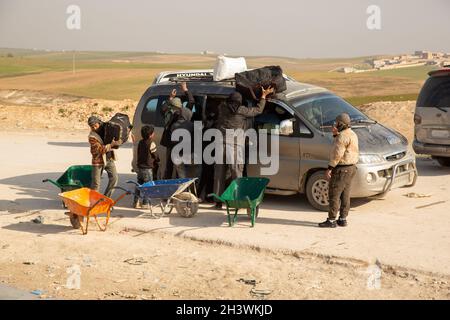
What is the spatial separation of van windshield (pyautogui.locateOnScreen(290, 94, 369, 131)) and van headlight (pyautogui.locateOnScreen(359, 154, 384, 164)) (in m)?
0.78

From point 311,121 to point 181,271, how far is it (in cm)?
402

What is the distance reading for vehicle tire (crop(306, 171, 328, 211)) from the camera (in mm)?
11164

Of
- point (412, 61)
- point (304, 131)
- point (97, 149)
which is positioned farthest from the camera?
point (412, 61)

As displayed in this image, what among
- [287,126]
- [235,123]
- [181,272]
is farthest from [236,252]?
[287,126]

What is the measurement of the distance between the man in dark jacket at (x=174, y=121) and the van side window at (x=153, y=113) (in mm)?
384

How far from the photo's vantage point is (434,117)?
1426 centimetres

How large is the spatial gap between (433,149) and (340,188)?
4991 mm

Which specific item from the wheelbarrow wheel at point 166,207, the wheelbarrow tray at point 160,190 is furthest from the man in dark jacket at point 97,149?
the wheelbarrow wheel at point 166,207

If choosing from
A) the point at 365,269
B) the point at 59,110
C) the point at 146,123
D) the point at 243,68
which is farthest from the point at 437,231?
the point at 59,110

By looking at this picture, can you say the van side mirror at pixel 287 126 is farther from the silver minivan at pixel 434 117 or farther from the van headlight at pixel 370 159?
the silver minivan at pixel 434 117

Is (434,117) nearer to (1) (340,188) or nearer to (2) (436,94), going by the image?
(2) (436,94)

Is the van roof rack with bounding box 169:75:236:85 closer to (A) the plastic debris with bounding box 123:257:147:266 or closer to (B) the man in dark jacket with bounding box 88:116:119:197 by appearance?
(B) the man in dark jacket with bounding box 88:116:119:197

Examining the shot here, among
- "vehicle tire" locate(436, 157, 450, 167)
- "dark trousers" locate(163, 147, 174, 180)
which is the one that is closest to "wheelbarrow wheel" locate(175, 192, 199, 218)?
"dark trousers" locate(163, 147, 174, 180)
